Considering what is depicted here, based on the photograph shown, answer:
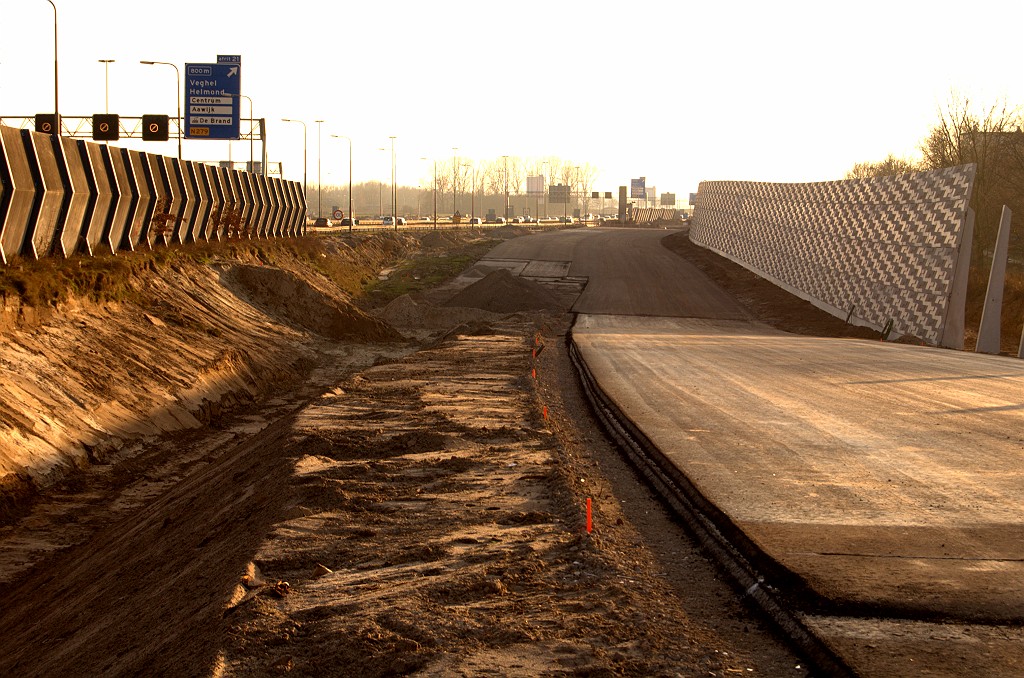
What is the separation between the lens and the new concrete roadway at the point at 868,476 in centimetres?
681

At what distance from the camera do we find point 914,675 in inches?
233

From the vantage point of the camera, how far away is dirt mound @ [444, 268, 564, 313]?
1679 inches

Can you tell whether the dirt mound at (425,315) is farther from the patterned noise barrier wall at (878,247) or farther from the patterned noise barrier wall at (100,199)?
the patterned noise barrier wall at (878,247)

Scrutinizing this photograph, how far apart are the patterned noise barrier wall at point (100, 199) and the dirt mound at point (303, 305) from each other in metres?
2.81

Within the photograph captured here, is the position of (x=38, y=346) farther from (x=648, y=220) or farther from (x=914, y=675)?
(x=648, y=220)

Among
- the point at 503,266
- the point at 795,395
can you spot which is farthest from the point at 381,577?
the point at 503,266

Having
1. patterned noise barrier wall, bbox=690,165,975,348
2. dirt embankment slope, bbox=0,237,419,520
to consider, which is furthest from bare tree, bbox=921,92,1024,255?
dirt embankment slope, bbox=0,237,419,520

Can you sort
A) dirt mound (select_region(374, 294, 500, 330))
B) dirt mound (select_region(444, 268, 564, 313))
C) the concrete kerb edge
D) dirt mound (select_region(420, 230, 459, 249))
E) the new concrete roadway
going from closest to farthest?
1. the concrete kerb edge
2. the new concrete roadway
3. dirt mound (select_region(374, 294, 500, 330))
4. dirt mound (select_region(444, 268, 564, 313))
5. dirt mound (select_region(420, 230, 459, 249))

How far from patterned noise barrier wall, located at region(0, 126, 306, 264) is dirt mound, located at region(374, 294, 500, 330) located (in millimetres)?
6776

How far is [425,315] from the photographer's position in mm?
39500

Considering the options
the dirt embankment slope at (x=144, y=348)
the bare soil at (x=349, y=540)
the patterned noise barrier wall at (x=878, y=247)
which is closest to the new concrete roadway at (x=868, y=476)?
the bare soil at (x=349, y=540)

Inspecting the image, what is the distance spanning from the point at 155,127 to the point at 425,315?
823 inches

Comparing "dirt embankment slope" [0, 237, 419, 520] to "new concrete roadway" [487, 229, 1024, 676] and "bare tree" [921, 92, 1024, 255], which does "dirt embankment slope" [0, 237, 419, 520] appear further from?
"bare tree" [921, 92, 1024, 255]

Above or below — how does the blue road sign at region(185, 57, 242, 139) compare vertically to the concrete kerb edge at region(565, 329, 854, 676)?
above
